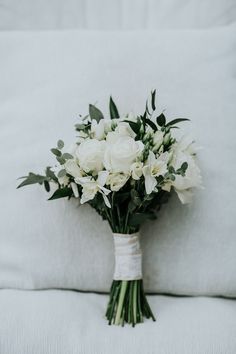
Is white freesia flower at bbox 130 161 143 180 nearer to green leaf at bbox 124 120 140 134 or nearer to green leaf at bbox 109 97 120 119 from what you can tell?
green leaf at bbox 124 120 140 134

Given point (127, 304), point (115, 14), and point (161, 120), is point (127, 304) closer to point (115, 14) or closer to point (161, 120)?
point (161, 120)

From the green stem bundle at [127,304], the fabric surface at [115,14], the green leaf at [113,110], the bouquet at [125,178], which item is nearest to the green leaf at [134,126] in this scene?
the bouquet at [125,178]

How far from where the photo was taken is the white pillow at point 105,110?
37.9 inches

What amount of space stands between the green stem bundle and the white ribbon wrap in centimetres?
1

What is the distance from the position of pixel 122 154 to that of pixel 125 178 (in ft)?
0.14

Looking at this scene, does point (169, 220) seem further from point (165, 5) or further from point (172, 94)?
point (165, 5)

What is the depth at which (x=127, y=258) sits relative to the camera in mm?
905

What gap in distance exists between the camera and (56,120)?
102 centimetres

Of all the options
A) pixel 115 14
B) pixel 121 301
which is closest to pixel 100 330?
pixel 121 301

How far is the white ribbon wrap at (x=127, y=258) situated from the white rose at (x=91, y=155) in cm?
15

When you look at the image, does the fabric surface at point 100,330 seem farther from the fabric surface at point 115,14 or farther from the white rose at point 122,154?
the fabric surface at point 115,14

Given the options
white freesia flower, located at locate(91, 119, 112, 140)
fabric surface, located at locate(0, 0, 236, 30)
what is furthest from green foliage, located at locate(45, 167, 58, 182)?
fabric surface, located at locate(0, 0, 236, 30)

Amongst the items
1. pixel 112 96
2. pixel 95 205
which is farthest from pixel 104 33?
pixel 95 205

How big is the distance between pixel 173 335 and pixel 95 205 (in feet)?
0.88
